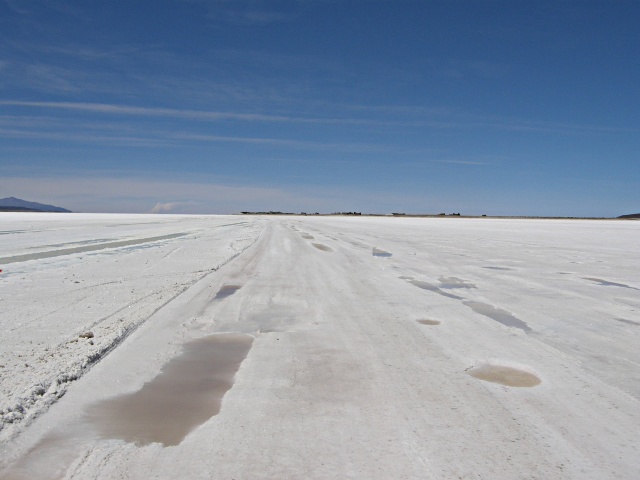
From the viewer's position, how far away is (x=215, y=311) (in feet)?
20.0

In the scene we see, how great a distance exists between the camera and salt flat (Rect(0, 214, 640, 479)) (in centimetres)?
250

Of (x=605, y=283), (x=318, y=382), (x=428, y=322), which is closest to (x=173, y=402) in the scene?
(x=318, y=382)

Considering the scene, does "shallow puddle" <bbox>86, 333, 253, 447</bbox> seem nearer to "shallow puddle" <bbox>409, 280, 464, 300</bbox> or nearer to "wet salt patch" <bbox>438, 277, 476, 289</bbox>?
"shallow puddle" <bbox>409, 280, 464, 300</bbox>

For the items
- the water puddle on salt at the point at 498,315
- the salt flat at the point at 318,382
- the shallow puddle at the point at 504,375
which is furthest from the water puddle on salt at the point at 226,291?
the shallow puddle at the point at 504,375

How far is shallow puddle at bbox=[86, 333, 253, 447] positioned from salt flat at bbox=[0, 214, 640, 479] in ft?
0.05

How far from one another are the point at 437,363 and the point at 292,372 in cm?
130

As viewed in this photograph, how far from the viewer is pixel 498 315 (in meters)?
6.00

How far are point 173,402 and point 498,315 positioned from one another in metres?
4.39

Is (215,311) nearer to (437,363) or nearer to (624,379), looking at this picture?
(437,363)

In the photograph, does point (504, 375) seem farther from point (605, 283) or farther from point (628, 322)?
point (605, 283)

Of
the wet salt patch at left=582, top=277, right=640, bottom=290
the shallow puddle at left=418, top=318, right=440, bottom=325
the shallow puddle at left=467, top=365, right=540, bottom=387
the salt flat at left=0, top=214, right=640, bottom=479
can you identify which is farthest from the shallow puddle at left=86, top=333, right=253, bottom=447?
the wet salt patch at left=582, top=277, right=640, bottom=290

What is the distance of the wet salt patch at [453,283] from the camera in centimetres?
830

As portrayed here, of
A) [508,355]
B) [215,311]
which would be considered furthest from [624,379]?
[215,311]

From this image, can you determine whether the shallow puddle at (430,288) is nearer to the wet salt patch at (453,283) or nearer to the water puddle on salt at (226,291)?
the wet salt patch at (453,283)
